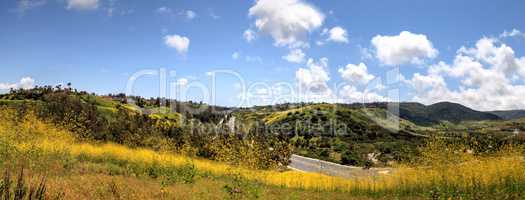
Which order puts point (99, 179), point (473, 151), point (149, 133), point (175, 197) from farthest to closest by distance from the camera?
point (149, 133)
point (473, 151)
point (99, 179)
point (175, 197)

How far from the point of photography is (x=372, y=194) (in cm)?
1375

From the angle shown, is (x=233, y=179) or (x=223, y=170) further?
(x=223, y=170)

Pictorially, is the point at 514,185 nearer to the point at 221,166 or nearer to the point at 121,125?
the point at 221,166

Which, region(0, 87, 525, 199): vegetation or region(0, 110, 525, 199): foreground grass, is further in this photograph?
region(0, 87, 525, 199): vegetation

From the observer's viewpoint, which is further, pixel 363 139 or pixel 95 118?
pixel 363 139

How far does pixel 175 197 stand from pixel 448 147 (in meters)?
10.3

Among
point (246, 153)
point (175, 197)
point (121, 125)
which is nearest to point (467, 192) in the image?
point (246, 153)

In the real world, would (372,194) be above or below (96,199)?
below

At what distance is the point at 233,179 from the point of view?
14.0 metres

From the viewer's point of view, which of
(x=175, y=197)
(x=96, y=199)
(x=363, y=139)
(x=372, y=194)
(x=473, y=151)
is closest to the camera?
(x=96, y=199)

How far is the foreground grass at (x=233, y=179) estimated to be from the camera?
10.6 m

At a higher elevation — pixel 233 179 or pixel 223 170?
pixel 233 179

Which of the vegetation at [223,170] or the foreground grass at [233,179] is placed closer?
the foreground grass at [233,179]

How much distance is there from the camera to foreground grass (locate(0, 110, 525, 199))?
10.6m
